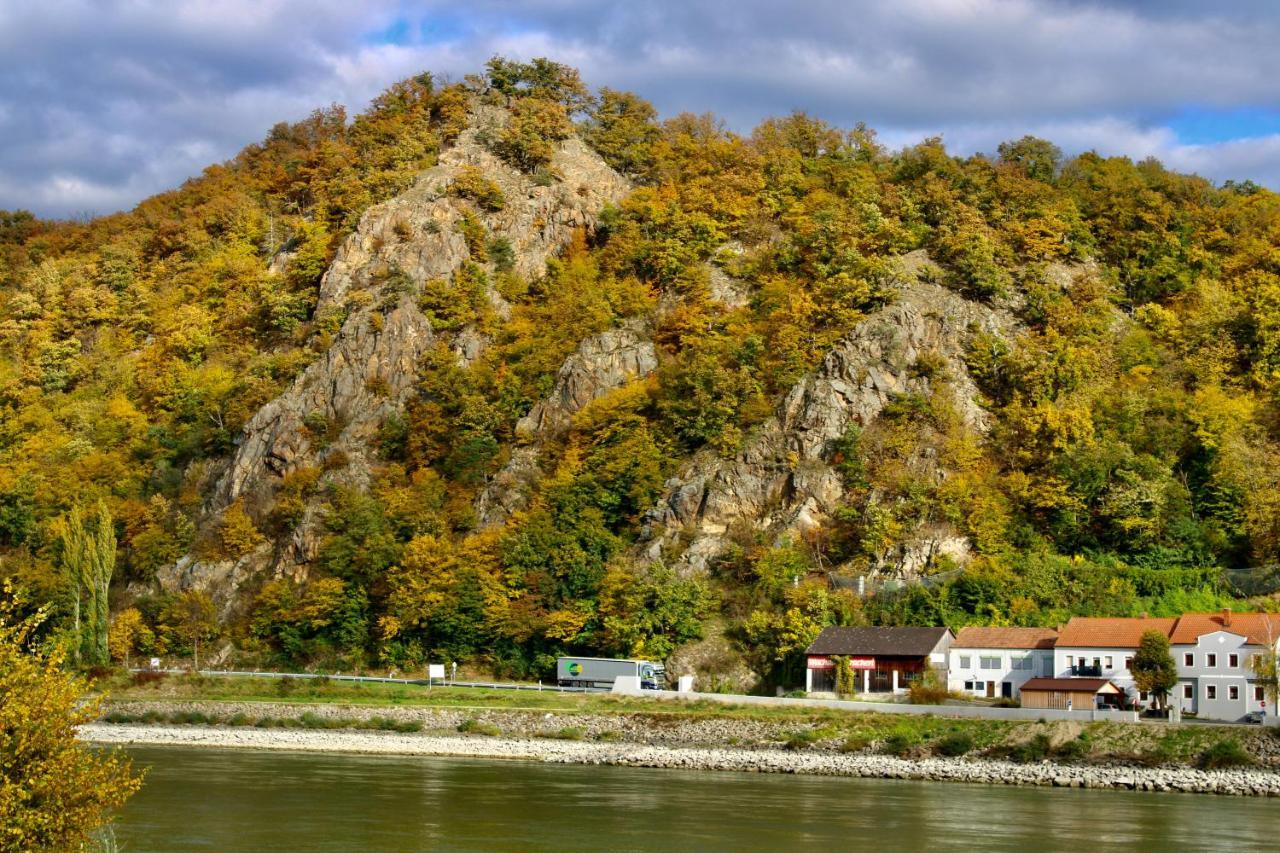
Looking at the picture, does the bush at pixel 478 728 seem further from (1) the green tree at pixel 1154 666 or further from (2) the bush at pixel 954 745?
(1) the green tree at pixel 1154 666

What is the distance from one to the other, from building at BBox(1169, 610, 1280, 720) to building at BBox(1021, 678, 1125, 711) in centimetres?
278

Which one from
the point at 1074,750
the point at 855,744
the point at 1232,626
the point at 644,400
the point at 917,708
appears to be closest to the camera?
the point at 1074,750

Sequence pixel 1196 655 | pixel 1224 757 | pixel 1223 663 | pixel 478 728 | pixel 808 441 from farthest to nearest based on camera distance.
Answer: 1. pixel 808 441
2. pixel 478 728
3. pixel 1196 655
4. pixel 1223 663
5. pixel 1224 757

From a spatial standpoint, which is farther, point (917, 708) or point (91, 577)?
point (91, 577)

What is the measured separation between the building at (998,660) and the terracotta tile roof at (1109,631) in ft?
4.16

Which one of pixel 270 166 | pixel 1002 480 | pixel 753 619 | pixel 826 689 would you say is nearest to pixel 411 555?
pixel 753 619

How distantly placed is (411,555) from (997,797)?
3966 centimetres

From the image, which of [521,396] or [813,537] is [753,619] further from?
[521,396]

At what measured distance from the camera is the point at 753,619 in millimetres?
64562

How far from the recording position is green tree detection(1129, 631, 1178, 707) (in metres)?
53.1

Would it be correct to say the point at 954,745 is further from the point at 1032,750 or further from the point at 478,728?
the point at 478,728

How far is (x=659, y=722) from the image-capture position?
57.6m

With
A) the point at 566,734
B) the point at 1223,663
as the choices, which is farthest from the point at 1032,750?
the point at 566,734

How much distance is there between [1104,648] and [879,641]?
10122 millimetres
